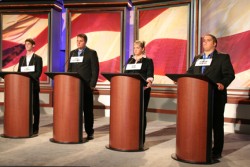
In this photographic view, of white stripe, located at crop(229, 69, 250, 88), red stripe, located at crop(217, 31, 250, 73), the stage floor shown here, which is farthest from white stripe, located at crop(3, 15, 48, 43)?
white stripe, located at crop(229, 69, 250, 88)

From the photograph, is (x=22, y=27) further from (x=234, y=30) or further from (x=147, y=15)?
(x=234, y=30)

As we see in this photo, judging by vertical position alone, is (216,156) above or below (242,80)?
below

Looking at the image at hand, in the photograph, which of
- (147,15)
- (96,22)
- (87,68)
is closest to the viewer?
(87,68)

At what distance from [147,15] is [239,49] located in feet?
6.55

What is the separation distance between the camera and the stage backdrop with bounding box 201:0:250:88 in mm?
5008

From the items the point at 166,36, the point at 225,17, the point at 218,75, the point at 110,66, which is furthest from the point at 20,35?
the point at 218,75

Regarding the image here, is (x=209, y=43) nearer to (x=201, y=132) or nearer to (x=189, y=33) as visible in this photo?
(x=201, y=132)

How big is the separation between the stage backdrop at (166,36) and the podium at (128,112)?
2.58 meters

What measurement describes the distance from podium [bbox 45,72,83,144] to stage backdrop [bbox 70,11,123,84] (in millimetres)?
2795

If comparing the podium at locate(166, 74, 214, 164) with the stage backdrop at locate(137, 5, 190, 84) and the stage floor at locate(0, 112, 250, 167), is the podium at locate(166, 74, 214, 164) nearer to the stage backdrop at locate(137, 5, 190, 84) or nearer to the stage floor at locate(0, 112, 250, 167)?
the stage floor at locate(0, 112, 250, 167)

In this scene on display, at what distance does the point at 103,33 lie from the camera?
6.61 m

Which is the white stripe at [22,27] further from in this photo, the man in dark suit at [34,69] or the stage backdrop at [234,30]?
the stage backdrop at [234,30]

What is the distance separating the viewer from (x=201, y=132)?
2984mm

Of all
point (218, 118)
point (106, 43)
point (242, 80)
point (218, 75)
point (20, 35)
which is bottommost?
point (218, 118)
